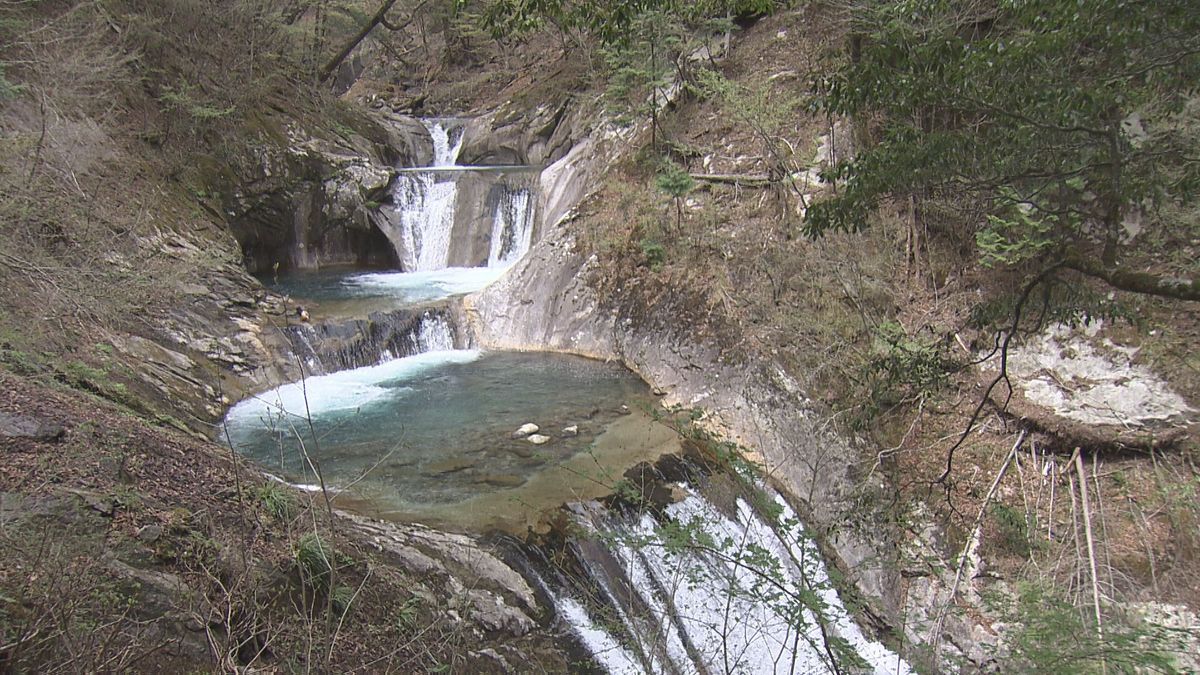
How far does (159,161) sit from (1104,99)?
13.8m

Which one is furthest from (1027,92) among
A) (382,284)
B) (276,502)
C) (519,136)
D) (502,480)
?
(519,136)

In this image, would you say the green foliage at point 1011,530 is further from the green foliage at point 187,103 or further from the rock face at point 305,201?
the green foliage at point 187,103

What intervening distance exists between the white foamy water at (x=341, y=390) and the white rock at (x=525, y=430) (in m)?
2.30

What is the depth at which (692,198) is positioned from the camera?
37.3 ft

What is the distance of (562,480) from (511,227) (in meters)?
8.92

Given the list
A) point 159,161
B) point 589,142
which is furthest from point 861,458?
point 159,161

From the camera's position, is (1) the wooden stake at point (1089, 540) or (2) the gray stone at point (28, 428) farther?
(1) the wooden stake at point (1089, 540)

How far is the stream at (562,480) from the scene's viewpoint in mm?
4609

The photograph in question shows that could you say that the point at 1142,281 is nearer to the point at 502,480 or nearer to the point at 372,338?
the point at 502,480

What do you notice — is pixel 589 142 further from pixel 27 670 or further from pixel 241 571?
pixel 27 670

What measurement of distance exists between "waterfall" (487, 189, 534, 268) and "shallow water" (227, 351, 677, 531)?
4241 mm

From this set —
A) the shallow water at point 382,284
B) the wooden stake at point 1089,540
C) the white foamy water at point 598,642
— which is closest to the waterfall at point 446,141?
the shallow water at point 382,284

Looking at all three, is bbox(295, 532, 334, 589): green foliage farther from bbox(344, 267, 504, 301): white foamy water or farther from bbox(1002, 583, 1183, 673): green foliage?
bbox(344, 267, 504, 301): white foamy water

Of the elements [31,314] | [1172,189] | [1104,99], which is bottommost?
[31,314]
